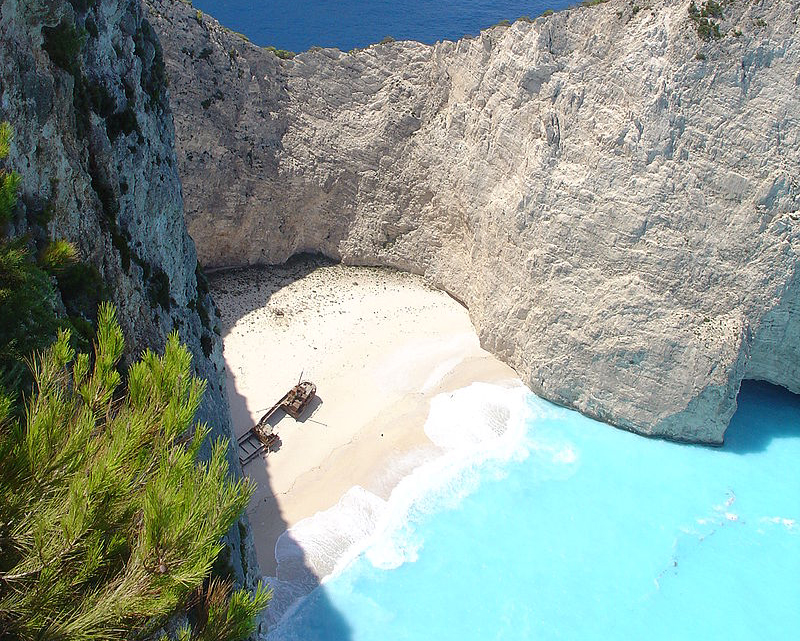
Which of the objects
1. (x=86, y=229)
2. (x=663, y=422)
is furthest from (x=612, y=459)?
(x=86, y=229)

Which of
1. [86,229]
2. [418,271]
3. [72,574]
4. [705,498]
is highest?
[86,229]

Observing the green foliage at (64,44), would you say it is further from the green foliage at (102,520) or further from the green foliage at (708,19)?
the green foliage at (708,19)

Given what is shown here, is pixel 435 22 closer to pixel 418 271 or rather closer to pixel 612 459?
pixel 418 271

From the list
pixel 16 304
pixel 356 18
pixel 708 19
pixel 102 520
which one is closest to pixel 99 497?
pixel 102 520

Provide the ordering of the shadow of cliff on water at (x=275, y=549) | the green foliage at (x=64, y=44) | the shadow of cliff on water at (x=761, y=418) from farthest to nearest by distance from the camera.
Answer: the shadow of cliff on water at (x=761, y=418)
the shadow of cliff on water at (x=275, y=549)
the green foliage at (x=64, y=44)

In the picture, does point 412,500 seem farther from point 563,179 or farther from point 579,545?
point 563,179

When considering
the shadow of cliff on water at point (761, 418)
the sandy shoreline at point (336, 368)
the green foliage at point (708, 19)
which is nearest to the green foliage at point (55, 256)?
the sandy shoreline at point (336, 368)
